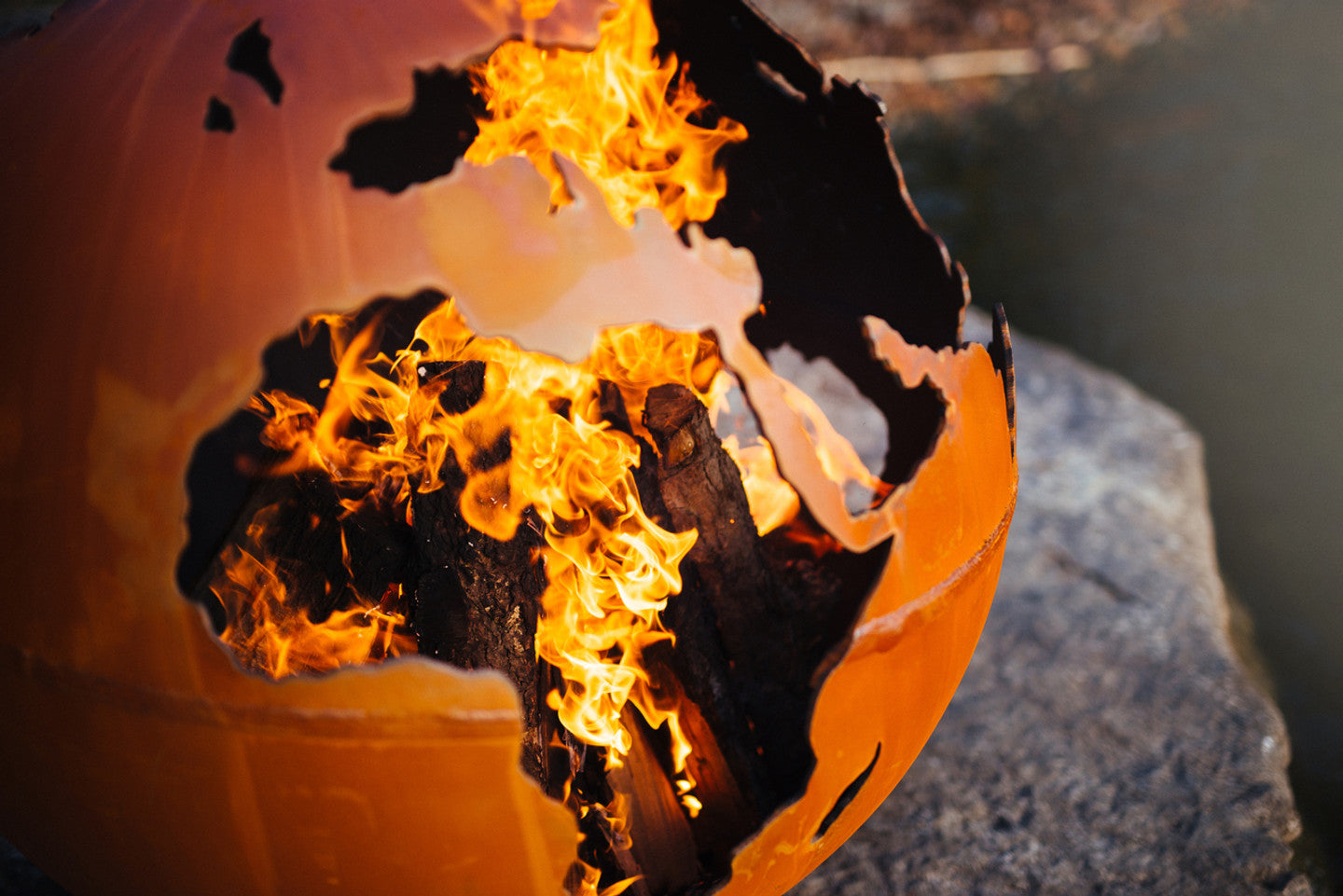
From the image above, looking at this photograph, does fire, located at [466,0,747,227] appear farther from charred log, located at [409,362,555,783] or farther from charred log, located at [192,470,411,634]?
charred log, located at [192,470,411,634]

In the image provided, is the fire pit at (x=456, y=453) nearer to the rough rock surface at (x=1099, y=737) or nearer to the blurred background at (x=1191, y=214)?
the rough rock surface at (x=1099, y=737)

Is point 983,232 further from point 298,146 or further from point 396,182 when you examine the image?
point 298,146

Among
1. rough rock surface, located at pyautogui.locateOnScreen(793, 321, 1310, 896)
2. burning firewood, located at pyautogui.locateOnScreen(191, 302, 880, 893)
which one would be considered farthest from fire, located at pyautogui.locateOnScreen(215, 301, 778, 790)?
rough rock surface, located at pyautogui.locateOnScreen(793, 321, 1310, 896)

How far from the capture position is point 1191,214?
616 centimetres

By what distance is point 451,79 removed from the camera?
5.12 feet

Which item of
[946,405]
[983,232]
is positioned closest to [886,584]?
[946,405]

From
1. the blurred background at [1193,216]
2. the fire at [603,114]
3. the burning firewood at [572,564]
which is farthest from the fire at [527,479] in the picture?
the blurred background at [1193,216]

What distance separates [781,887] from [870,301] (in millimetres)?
907

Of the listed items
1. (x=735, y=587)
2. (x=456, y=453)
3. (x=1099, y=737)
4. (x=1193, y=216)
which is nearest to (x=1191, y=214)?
(x=1193, y=216)

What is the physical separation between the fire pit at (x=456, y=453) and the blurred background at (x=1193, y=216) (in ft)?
4.67

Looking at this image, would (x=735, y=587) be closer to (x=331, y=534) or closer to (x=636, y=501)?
(x=636, y=501)

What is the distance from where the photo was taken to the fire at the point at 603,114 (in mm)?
1346

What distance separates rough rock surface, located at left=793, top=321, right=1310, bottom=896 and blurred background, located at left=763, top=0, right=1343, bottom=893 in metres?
0.21

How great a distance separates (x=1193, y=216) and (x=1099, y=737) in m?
4.97
